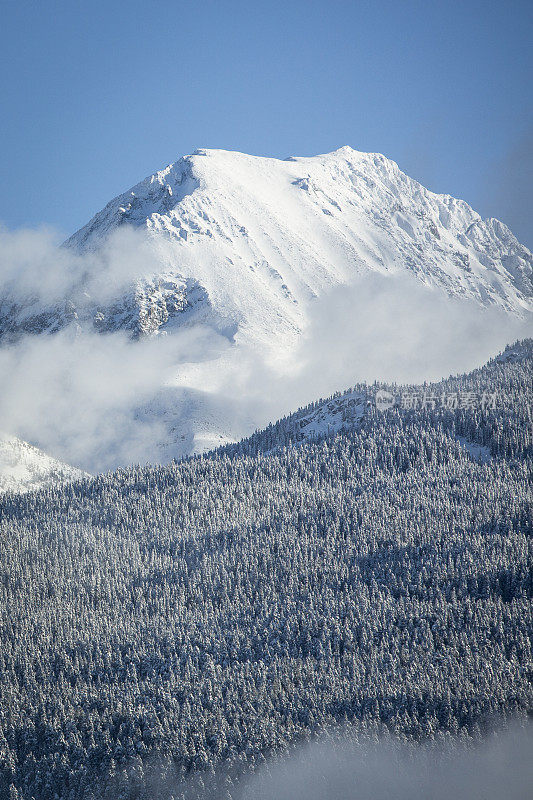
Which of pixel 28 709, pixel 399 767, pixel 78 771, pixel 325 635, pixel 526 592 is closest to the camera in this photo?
pixel 399 767

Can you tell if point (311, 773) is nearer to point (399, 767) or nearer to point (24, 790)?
point (399, 767)

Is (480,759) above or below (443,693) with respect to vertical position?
below

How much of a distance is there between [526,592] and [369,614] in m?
44.6

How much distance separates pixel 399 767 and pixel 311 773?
1734cm

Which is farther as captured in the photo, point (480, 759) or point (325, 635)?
point (325, 635)

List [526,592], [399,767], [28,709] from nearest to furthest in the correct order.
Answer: [399,767]
[28,709]
[526,592]

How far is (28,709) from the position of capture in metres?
162

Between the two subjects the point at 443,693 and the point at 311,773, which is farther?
the point at 443,693

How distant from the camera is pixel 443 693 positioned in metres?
151

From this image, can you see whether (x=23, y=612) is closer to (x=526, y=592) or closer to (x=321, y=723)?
(x=321, y=723)

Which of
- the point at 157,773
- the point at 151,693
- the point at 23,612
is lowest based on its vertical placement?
the point at 157,773

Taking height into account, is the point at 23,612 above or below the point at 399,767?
above

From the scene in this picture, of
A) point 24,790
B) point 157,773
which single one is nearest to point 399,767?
point 157,773

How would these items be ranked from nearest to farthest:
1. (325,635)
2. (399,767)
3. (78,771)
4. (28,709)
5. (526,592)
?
1. (399,767)
2. (78,771)
3. (28,709)
4. (325,635)
5. (526,592)
